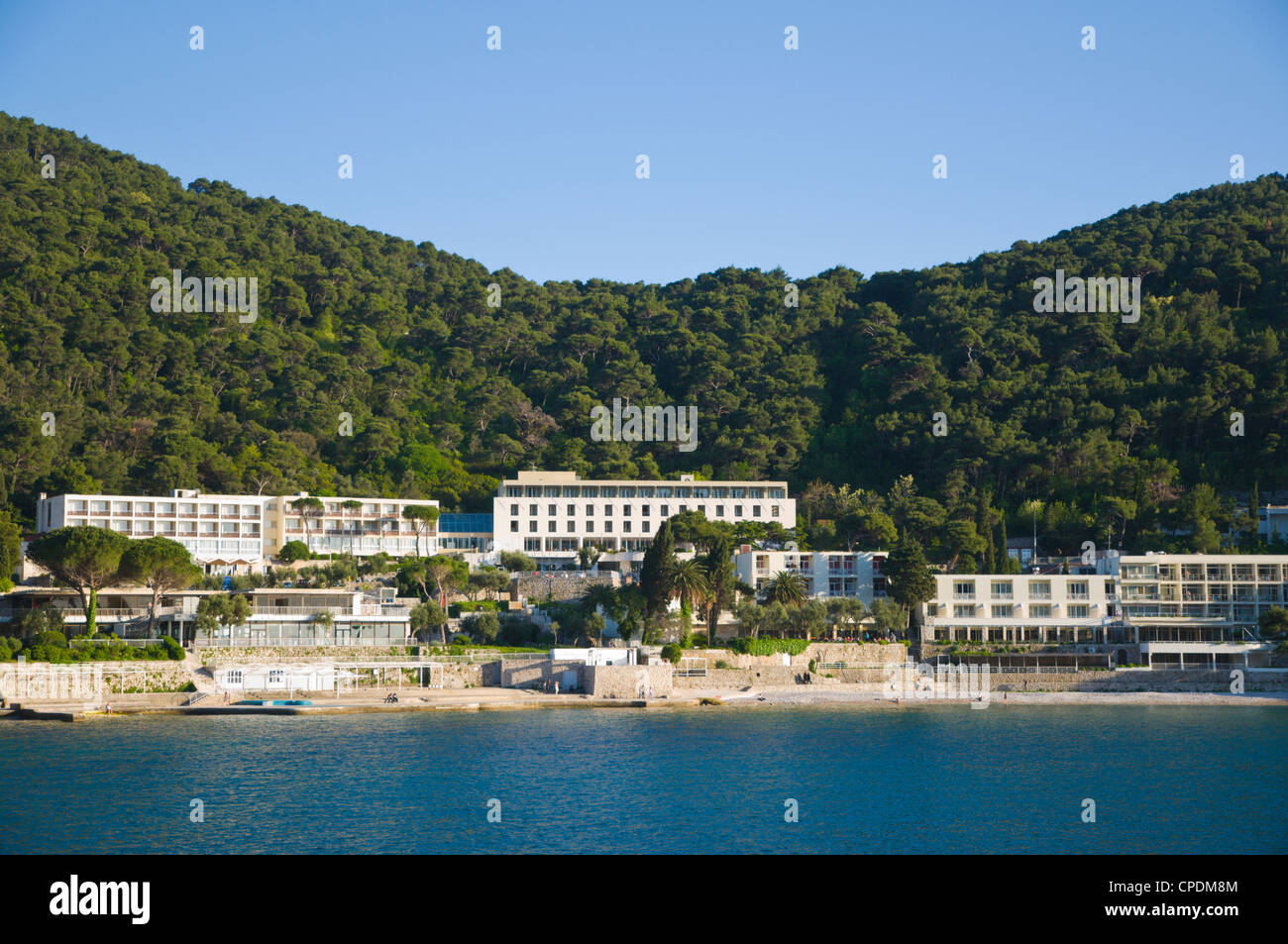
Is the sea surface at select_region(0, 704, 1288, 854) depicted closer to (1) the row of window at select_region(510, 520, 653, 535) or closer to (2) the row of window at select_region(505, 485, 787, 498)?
(1) the row of window at select_region(510, 520, 653, 535)

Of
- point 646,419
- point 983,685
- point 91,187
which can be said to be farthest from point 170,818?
point 91,187

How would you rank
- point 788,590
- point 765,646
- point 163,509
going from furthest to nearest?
point 163,509 < point 788,590 < point 765,646

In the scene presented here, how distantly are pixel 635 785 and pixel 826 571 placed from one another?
4085 centimetres

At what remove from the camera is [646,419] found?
357 feet

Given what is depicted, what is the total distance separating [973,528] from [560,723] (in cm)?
3694

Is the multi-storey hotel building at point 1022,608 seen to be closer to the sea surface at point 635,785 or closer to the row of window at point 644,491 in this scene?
the sea surface at point 635,785

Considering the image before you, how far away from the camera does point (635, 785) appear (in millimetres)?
35438

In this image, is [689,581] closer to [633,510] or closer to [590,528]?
[590,528]

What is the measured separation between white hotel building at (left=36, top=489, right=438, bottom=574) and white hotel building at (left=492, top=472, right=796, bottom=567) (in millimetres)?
6472

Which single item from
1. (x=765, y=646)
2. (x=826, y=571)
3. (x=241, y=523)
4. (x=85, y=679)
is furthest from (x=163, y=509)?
(x=826, y=571)

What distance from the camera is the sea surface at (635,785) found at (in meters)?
29.1

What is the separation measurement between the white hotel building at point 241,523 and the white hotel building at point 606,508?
647 centimetres
